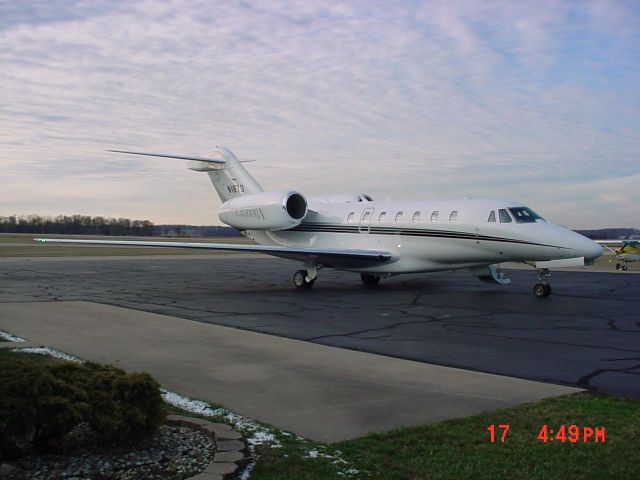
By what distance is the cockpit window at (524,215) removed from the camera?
18.0 m

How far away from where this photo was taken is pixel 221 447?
4.98 meters

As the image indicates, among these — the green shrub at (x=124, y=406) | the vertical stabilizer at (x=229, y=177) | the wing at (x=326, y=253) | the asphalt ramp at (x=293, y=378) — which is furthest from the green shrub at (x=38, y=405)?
the vertical stabilizer at (x=229, y=177)

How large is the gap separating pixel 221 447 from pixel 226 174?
21454 mm

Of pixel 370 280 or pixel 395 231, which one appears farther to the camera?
pixel 370 280

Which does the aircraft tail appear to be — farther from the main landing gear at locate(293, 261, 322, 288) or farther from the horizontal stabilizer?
the horizontal stabilizer

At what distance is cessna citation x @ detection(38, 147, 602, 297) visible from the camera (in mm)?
17750

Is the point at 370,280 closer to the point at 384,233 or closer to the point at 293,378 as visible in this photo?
the point at 384,233

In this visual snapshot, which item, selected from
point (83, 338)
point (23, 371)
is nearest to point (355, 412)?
point (23, 371)

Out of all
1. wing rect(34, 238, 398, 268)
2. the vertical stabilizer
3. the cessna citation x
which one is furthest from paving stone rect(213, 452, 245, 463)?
the vertical stabilizer

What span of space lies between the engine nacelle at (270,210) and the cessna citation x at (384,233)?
35mm

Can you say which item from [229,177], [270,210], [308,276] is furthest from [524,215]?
[229,177]

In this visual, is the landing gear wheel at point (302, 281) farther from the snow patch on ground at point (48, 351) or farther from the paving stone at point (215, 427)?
the paving stone at point (215, 427)

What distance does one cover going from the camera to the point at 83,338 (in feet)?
34.6

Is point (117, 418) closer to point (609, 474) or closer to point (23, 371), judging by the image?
point (23, 371)
